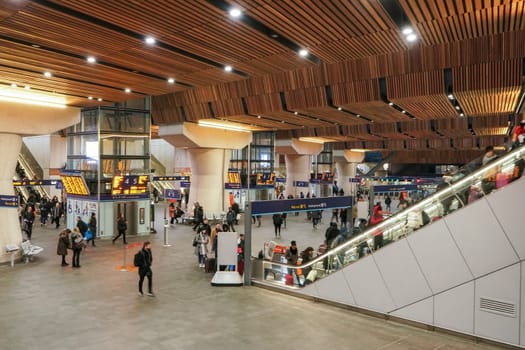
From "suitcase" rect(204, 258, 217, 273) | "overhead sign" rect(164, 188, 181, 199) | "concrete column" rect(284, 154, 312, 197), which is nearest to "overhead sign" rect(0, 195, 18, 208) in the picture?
"suitcase" rect(204, 258, 217, 273)

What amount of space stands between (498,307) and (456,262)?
959 millimetres

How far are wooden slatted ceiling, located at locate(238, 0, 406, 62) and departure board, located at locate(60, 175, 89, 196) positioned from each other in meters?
12.9

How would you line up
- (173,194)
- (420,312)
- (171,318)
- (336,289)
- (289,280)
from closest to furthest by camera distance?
(420,312)
(171,318)
(336,289)
(289,280)
(173,194)

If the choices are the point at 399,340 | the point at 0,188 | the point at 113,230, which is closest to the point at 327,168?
the point at 113,230

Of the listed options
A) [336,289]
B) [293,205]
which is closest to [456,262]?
[336,289]

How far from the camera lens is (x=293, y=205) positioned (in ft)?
36.1

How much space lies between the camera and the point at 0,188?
13.1 m

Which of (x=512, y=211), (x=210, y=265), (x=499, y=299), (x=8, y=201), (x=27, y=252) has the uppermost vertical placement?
(x=8, y=201)

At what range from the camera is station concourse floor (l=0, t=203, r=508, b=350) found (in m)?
6.92

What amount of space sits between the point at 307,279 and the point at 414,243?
3007 millimetres

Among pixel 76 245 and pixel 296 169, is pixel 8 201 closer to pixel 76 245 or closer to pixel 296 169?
pixel 76 245

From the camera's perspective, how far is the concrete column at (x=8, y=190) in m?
13.1

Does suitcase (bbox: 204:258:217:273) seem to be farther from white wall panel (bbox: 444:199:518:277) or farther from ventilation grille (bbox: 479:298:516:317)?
ventilation grille (bbox: 479:298:516:317)

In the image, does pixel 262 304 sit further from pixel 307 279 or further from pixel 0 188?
pixel 0 188
